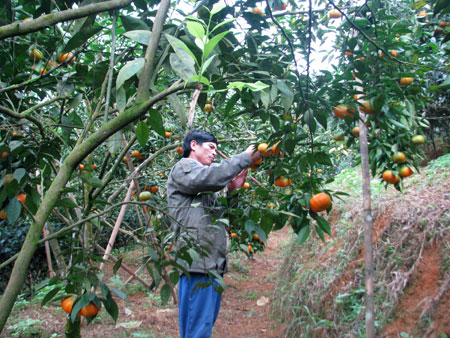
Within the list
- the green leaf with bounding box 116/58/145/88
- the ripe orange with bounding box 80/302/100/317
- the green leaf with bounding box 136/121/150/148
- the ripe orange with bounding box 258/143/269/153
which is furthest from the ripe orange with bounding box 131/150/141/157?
the green leaf with bounding box 116/58/145/88

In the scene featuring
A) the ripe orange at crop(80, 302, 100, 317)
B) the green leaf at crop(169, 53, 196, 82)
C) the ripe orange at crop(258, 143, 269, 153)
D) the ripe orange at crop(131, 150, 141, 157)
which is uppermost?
the green leaf at crop(169, 53, 196, 82)

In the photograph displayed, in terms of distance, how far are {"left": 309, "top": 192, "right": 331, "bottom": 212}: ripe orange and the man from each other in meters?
0.46

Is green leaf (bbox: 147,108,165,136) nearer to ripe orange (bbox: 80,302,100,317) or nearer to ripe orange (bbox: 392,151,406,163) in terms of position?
ripe orange (bbox: 80,302,100,317)

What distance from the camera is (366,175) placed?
67.6 inches

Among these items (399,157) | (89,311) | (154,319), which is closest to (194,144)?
(89,311)

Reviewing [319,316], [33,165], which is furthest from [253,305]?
[33,165]

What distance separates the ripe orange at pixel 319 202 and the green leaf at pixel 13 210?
0.97m

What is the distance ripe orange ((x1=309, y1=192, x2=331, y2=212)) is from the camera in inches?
44.1

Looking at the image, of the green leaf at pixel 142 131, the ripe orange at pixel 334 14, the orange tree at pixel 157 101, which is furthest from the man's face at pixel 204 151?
the ripe orange at pixel 334 14

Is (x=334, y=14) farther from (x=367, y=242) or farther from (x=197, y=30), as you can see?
(x=197, y=30)

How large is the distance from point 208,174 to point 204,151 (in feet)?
1.11

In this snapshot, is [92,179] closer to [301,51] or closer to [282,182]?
[282,182]

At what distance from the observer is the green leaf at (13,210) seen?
1097mm

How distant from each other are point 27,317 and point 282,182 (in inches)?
115
